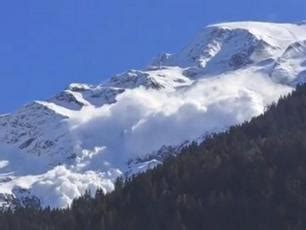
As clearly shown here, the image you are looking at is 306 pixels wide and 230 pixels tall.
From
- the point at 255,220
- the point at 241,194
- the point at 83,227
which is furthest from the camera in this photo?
the point at 83,227

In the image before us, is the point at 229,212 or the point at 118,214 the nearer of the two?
the point at 229,212

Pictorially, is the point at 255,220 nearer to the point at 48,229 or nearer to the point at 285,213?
the point at 285,213

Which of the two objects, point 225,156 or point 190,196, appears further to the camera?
point 225,156

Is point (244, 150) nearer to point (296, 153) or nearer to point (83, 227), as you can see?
point (296, 153)

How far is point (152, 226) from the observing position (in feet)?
586

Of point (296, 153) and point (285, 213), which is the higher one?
point (296, 153)

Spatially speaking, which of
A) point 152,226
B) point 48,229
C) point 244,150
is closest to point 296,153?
point 244,150

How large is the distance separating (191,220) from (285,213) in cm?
1455

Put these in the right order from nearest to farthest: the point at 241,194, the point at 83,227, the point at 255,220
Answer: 1. the point at 255,220
2. the point at 241,194
3. the point at 83,227

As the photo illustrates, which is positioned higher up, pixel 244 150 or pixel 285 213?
pixel 244 150

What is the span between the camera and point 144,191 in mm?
196250

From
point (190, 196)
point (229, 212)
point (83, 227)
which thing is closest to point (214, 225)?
point (229, 212)

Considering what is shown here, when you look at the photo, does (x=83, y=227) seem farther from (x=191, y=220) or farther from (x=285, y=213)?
(x=285, y=213)

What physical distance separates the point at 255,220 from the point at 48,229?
3782 centimetres
